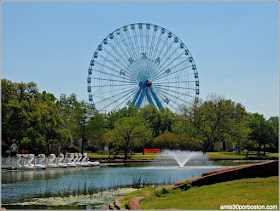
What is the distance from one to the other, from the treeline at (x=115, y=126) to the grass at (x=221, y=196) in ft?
83.9

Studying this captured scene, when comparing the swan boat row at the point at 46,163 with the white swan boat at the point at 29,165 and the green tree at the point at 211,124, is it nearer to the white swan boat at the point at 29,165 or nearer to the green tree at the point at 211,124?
the white swan boat at the point at 29,165

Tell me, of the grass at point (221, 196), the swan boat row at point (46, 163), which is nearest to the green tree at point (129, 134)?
the swan boat row at point (46, 163)

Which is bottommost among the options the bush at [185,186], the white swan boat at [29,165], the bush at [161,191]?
the bush at [161,191]

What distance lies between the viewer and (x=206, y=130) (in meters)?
53.6

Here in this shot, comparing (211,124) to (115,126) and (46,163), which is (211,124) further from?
(46,163)

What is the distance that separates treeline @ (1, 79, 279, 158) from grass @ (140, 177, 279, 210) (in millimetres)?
25559

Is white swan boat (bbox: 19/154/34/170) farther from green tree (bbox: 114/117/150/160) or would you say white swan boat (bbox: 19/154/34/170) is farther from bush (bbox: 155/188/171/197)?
bush (bbox: 155/188/171/197)

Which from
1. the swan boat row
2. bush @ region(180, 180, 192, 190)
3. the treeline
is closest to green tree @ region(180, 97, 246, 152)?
the treeline

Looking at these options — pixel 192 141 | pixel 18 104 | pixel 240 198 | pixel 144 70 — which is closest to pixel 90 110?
pixel 144 70

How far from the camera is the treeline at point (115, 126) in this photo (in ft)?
121

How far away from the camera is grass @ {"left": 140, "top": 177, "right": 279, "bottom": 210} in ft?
35.1

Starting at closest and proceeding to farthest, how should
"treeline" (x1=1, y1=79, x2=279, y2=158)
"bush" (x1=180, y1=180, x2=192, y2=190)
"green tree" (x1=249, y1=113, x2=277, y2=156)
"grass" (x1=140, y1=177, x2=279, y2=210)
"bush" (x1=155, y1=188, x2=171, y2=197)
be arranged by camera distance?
"grass" (x1=140, y1=177, x2=279, y2=210) → "bush" (x1=155, y1=188, x2=171, y2=197) → "bush" (x1=180, y1=180, x2=192, y2=190) → "treeline" (x1=1, y1=79, x2=279, y2=158) → "green tree" (x1=249, y1=113, x2=277, y2=156)

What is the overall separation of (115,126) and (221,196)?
143 feet

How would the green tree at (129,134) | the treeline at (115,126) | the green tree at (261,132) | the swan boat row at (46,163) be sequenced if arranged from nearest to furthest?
the swan boat row at (46,163)
the treeline at (115,126)
the green tree at (129,134)
the green tree at (261,132)
